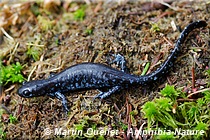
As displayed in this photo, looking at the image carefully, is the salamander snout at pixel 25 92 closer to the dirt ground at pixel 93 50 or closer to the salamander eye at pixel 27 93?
the salamander eye at pixel 27 93

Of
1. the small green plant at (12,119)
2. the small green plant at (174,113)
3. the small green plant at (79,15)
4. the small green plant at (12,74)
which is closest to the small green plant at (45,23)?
the small green plant at (79,15)

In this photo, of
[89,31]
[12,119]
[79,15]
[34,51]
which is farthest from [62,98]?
[79,15]

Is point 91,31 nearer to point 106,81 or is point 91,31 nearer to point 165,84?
point 106,81

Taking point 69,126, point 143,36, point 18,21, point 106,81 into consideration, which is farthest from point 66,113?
point 18,21

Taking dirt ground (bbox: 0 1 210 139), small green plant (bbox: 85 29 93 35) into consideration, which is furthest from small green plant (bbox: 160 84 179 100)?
small green plant (bbox: 85 29 93 35)

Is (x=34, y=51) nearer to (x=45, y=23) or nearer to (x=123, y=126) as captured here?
(x=45, y=23)
